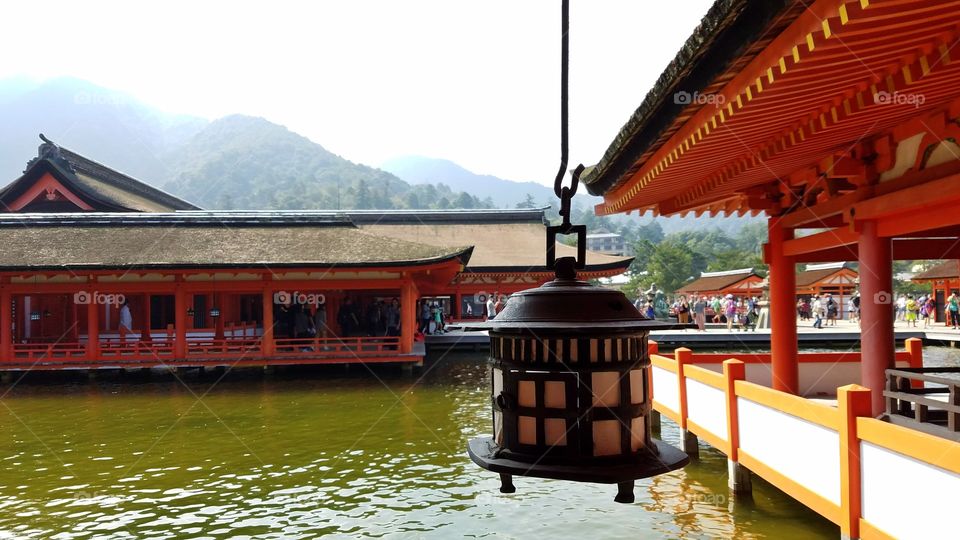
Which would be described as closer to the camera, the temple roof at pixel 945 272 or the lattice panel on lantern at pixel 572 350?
the lattice panel on lantern at pixel 572 350

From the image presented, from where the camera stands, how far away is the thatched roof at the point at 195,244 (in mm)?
19219

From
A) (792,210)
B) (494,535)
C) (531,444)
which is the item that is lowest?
(494,535)

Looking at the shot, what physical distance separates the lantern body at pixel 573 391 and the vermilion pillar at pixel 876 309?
17.6ft

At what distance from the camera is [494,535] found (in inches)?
300

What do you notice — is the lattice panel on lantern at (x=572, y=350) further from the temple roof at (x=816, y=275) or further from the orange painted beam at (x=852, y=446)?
the temple roof at (x=816, y=275)

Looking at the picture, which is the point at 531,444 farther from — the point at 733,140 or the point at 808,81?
the point at 733,140

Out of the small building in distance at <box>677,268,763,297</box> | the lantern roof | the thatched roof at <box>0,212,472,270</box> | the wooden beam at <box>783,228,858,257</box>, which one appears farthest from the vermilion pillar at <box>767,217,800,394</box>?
the small building in distance at <box>677,268,763,297</box>

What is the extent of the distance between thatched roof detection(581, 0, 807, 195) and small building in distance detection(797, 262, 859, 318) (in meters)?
37.4

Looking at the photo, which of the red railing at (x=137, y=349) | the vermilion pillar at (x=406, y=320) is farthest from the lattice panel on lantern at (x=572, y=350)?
the red railing at (x=137, y=349)

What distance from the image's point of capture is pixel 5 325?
19422 millimetres

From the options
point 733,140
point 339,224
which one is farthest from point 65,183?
point 733,140

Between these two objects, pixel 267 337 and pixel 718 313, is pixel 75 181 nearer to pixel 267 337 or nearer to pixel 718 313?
pixel 267 337

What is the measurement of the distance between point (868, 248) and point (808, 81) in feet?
12.9

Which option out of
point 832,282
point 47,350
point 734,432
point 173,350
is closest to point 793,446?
point 734,432
